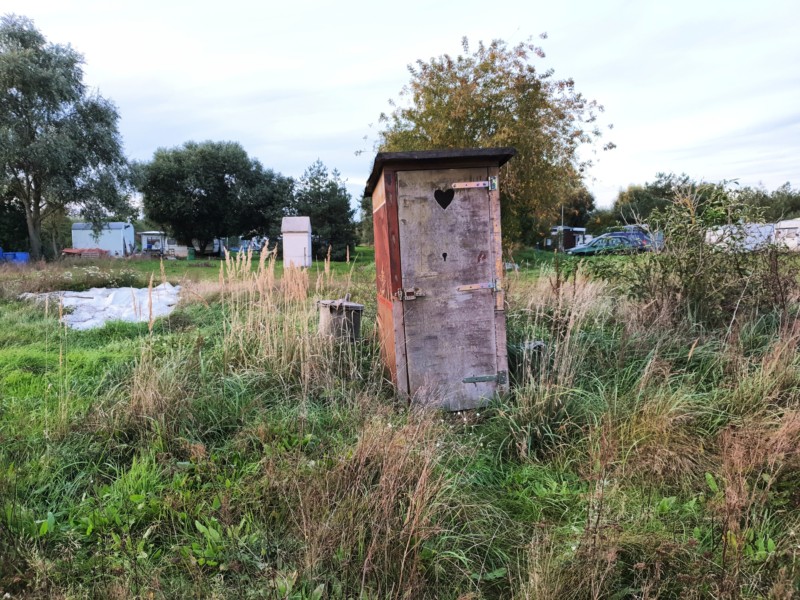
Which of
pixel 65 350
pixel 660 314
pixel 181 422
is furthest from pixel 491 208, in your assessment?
pixel 65 350

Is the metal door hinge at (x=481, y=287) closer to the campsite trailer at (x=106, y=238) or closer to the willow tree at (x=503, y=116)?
the willow tree at (x=503, y=116)

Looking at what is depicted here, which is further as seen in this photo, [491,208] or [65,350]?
[65,350]

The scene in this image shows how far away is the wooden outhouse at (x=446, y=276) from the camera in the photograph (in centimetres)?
404

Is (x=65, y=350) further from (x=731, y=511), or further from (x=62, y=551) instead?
(x=731, y=511)

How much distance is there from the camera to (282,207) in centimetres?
3158

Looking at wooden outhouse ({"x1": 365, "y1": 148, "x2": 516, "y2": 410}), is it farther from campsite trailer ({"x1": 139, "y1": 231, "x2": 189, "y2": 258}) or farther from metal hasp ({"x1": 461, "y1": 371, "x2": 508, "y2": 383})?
campsite trailer ({"x1": 139, "y1": 231, "x2": 189, "y2": 258})

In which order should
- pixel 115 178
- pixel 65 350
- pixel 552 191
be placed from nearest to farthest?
pixel 65 350, pixel 552 191, pixel 115 178

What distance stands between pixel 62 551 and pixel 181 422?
1218mm

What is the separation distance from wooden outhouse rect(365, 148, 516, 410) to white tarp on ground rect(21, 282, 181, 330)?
448cm

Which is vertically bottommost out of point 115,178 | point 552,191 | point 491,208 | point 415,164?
point 491,208

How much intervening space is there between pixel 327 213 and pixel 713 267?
24797 millimetres

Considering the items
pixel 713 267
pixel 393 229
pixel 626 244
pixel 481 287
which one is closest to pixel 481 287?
pixel 481 287

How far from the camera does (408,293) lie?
404cm

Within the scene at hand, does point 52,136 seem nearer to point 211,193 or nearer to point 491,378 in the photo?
point 211,193
